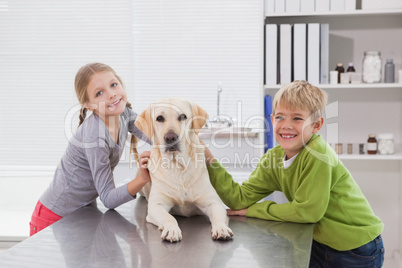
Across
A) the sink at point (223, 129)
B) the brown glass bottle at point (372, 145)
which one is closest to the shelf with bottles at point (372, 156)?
the brown glass bottle at point (372, 145)

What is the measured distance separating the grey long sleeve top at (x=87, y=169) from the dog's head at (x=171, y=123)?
24 centimetres

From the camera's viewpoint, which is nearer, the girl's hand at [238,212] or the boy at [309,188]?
the boy at [309,188]

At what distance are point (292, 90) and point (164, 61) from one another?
200 cm

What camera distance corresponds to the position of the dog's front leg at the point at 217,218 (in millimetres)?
1265

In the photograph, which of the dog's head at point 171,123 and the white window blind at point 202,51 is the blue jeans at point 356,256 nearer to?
the dog's head at point 171,123

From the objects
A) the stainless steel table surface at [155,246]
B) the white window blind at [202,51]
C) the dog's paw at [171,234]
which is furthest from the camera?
the white window blind at [202,51]

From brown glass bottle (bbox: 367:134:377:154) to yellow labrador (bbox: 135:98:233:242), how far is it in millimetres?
1593

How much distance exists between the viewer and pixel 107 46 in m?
3.39

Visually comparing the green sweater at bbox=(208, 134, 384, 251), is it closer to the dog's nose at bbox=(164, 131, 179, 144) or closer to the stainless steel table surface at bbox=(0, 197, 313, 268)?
the stainless steel table surface at bbox=(0, 197, 313, 268)

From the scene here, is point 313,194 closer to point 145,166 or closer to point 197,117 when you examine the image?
point 197,117

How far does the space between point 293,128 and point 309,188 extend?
0.67 ft

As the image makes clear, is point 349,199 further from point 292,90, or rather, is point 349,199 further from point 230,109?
point 230,109

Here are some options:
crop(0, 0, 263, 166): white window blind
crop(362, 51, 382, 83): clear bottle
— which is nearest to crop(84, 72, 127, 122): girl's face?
crop(0, 0, 263, 166): white window blind

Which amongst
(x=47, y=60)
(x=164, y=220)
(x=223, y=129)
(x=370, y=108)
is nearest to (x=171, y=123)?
(x=164, y=220)
